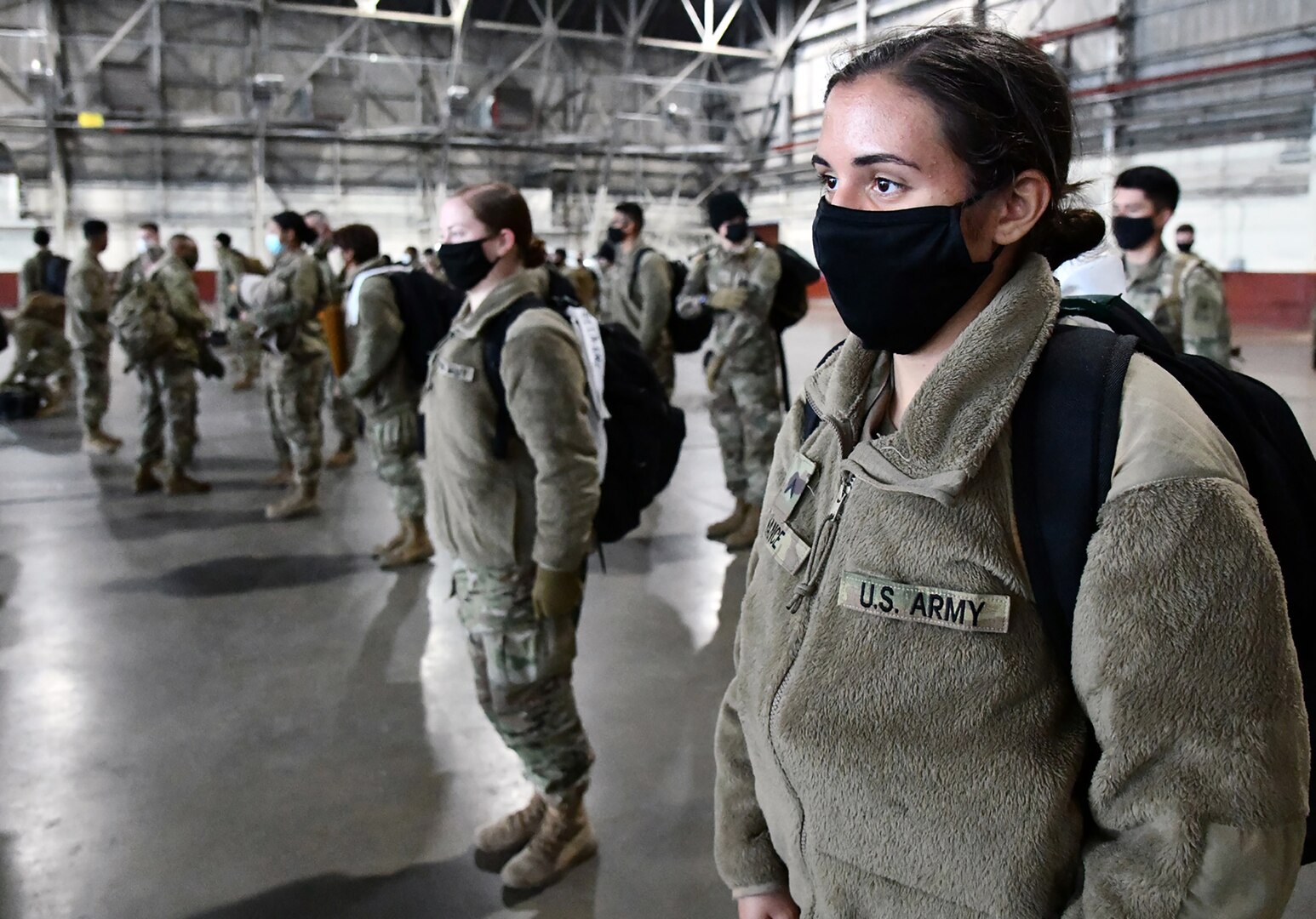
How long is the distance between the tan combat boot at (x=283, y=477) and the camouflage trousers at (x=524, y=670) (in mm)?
4856

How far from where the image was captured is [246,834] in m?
2.79

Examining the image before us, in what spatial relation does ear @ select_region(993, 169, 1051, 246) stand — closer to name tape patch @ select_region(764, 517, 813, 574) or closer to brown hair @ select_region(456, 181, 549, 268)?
name tape patch @ select_region(764, 517, 813, 574)

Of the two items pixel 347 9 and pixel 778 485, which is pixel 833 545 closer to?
pixel 778 485

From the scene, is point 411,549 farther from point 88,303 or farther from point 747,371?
point 88,303

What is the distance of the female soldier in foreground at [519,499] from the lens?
7.82ft

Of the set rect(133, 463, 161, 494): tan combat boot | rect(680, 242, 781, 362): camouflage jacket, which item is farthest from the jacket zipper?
rect(133, 463, 161, 494): tan combat boot

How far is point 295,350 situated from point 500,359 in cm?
424

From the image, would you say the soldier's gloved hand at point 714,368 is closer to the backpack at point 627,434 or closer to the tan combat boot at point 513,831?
the backpack at point 627,434

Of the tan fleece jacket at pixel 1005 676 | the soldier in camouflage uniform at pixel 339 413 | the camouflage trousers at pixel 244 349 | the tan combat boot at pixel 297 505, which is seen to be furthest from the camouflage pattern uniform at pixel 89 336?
the tan fleece jacket at pixel 1005 676

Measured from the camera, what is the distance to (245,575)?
5.10 m

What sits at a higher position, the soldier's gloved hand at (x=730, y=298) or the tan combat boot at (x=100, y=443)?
the soldier's gloved hand at (x=730, y=298)

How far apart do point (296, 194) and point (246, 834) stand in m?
18.4

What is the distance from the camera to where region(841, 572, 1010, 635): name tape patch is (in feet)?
2.95

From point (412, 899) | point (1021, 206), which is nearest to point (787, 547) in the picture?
point (1021, 206)
